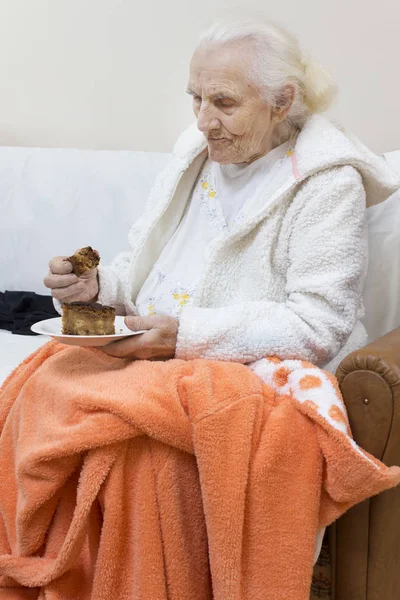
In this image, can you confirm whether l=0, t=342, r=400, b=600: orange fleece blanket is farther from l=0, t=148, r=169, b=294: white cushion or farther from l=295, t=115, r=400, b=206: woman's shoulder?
l=0, t=148, r=169, b=294: white cushion

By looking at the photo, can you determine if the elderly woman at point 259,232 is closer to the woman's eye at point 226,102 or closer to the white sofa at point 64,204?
the woman's eye at point 226,102

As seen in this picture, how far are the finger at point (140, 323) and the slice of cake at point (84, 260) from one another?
0.16m

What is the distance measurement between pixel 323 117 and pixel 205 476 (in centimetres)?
77

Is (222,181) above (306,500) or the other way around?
above

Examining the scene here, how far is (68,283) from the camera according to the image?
1317 mm

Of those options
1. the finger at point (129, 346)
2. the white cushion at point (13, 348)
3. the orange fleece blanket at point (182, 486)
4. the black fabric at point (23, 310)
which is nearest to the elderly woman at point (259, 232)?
the finger at point (129, 346)

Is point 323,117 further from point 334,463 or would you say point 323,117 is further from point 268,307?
point 334,463

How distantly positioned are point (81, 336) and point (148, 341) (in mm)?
149

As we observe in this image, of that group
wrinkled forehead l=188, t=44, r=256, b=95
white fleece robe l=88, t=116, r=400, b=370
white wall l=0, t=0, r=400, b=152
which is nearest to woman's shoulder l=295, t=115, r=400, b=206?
white fleece robe l=88, t=116, r=400, b=370

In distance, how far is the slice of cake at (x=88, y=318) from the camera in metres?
1.15

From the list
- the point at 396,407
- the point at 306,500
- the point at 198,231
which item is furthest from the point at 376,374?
the point at 198,231

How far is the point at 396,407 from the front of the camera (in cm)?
100

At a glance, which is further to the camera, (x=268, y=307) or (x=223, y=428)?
(x=268, y=307)

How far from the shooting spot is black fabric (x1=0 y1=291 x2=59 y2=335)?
6.05 feet
